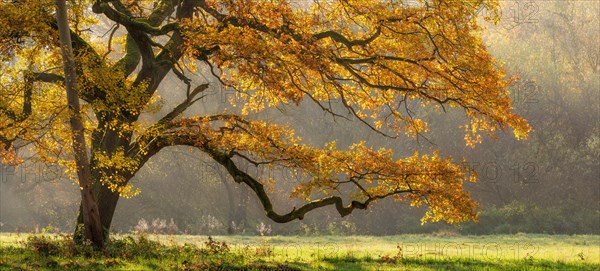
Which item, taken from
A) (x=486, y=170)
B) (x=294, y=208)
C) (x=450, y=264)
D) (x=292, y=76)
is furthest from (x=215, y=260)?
(x=486, y=170)

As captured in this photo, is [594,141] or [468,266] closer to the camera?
[468,266]

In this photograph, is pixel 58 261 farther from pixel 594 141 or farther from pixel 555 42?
pixel 555 42

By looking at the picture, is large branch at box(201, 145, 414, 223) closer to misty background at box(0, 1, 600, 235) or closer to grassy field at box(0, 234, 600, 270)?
grassy field at box(0, 234, 600, 270)

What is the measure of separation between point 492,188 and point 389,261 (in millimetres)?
25689

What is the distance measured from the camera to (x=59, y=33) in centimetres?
1445

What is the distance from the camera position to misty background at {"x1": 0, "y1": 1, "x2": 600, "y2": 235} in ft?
127

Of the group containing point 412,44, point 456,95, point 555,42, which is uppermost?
point 555,42

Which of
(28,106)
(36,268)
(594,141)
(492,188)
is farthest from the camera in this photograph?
(492,188)

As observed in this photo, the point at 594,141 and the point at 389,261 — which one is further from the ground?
the point at 594,141

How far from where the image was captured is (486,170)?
39.7 metres

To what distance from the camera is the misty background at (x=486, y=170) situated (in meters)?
38.8

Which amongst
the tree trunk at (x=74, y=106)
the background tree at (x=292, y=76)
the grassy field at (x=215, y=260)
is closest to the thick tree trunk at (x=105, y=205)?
the background tree at (x=292, y=76)

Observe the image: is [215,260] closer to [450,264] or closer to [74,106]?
[74,106]

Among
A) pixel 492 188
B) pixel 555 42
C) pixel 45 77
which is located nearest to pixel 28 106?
pixel 45 77
